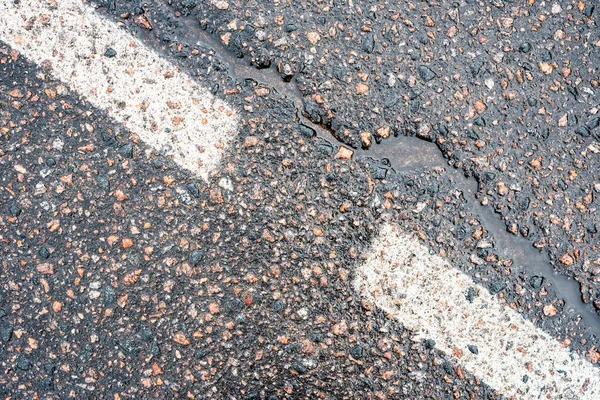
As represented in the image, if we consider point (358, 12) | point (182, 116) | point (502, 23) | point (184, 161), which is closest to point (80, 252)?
point (184, 161)

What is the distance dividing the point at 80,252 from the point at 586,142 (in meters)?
2.16

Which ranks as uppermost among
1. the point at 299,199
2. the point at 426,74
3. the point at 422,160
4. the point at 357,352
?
the point at 426,74

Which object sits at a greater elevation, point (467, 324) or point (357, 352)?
point (467, 324)

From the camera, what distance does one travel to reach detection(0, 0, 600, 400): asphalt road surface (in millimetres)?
1896

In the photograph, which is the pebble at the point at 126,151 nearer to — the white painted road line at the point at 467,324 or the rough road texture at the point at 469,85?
the rough road texture at the point at 469,85

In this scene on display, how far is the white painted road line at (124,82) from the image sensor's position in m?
1.96

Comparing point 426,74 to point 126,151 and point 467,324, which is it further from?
point 126,151

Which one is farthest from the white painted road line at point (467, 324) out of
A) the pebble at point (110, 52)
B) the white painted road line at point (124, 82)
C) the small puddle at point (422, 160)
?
the pebble at point (110, 52)

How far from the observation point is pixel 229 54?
6.63 ft

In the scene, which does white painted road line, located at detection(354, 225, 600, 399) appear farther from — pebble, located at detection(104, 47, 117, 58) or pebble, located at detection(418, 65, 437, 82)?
pebble, located at detection(104, 47, 117, 58)

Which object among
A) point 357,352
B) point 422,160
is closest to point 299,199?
point 422,160

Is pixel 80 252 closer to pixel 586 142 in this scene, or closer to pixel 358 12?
pixel 358 12

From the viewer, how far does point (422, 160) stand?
6.57ft

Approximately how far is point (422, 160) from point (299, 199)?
555mm
